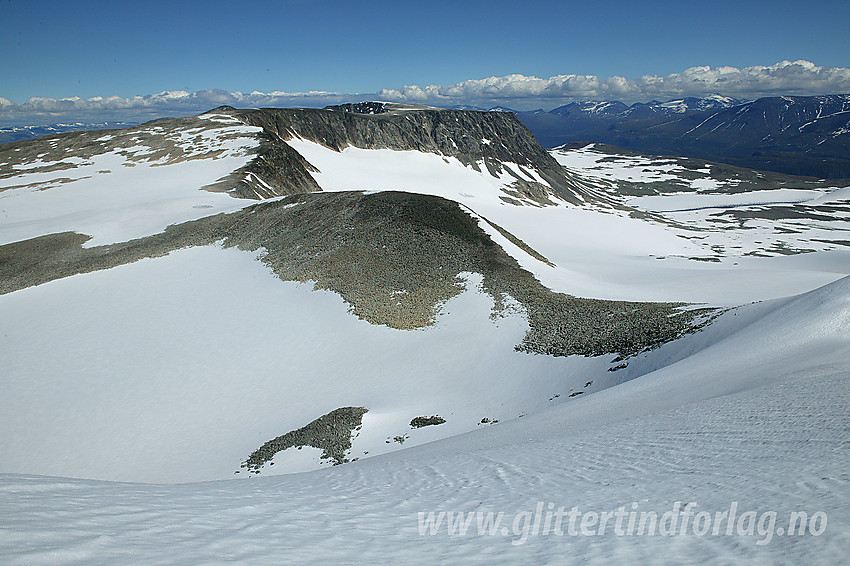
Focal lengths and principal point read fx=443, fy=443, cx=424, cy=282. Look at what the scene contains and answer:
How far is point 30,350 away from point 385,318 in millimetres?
19256

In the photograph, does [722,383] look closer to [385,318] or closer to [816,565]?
[816,565]

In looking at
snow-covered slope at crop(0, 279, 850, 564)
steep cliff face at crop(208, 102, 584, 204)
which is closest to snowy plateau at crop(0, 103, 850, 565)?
snow-covered slope at crop(0, 279, 850, 564)

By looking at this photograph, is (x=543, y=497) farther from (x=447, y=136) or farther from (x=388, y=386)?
(x=447, y=136)

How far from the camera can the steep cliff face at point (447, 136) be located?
295 feet

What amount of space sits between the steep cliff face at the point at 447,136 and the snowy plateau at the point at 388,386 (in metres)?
32.5

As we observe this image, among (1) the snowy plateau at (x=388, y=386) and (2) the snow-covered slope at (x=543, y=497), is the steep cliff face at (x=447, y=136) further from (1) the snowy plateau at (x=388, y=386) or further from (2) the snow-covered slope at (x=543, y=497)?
(2) the snow-covered slope at (x=543, y=497)

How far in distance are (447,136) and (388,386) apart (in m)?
92.1

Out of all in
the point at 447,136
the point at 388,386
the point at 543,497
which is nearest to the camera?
the point at 543,497

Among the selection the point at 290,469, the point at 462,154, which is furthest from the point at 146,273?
the point at 462,154

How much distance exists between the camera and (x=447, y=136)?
10338 centimetres

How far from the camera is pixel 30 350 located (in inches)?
946

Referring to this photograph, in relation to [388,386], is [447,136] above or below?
above

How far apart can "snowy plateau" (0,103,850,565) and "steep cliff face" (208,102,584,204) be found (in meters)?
32.5

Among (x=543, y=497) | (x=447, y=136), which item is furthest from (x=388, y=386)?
(x=447, y=136)
